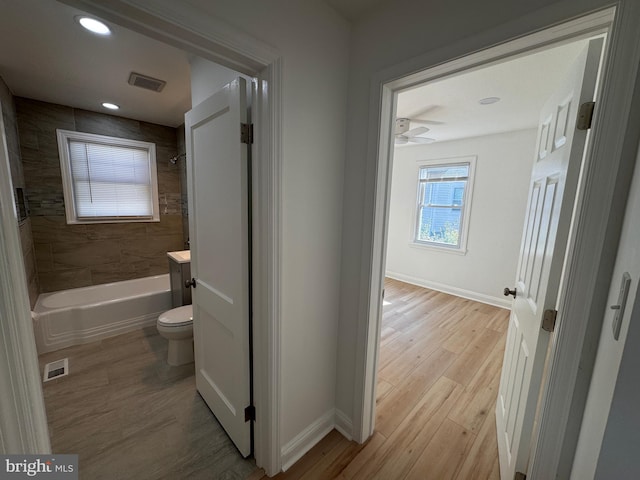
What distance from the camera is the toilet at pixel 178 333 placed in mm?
2156

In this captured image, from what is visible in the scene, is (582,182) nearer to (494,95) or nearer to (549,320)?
(549,320)

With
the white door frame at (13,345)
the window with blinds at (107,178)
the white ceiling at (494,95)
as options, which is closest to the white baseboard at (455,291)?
the white ceiling at (494,95)

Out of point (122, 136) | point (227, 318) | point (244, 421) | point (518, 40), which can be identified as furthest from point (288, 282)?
point (122, 136)

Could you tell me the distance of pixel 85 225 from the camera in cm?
310

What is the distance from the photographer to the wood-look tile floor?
1424 millimetres

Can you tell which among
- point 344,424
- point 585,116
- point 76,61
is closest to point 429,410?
point 344,424

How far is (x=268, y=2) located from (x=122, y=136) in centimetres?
317

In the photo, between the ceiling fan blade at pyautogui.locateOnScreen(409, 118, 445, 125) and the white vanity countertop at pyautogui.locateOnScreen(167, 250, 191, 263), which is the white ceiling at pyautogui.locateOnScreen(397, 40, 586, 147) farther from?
the white vanity countertop at pyautogui.locateOnScreen(167, 250, 191, 263)

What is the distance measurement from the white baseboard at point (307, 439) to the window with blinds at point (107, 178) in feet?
11.0

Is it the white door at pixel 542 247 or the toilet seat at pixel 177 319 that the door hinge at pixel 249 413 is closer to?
the toilet seat at pixel 177 319

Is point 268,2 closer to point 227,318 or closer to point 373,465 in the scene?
point 227,318

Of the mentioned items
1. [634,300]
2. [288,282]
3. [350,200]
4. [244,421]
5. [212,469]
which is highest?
[350,200]

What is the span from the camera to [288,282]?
132 centimetres

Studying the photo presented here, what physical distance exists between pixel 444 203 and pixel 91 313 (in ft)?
16.0
